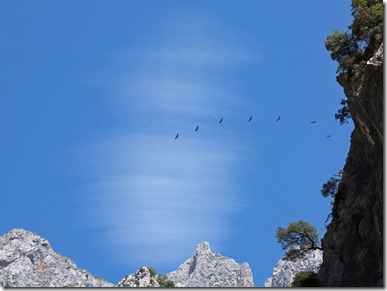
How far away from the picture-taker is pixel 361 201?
187 feet

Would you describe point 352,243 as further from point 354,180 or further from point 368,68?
point 368,68

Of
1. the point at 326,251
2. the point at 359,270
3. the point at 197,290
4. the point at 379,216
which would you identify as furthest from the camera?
the point at 326,251

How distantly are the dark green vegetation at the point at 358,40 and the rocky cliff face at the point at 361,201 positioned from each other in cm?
158

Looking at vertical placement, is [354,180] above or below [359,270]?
above

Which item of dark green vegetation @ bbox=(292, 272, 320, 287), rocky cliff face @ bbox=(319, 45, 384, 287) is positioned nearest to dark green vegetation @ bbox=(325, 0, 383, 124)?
rocky cliff face @ bbox=(319, 45, 384, 287)

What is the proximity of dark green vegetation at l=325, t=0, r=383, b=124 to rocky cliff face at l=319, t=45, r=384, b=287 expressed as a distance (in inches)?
62.1

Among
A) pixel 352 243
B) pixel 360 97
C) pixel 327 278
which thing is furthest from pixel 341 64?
pixel 327 278

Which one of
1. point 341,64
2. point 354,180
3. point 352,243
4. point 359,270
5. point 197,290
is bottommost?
point 197,290

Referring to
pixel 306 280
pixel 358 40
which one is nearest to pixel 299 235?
pixel 306 280

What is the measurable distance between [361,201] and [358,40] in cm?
1484

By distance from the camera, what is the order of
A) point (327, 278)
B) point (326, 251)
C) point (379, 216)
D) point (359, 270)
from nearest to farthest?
point (379, 216), point (359, 270), point (327, 278), point (326, 251)

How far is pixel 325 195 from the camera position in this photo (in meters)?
80.4

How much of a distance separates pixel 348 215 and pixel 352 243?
3460 millimetres

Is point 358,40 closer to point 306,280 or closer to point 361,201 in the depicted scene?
point 361,201
